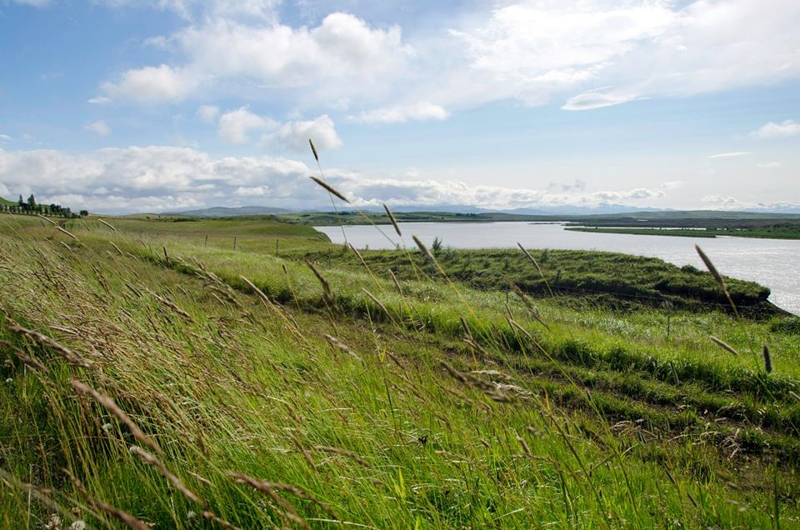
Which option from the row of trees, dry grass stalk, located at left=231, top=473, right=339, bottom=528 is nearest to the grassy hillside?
dry grass stalk, located at left=231, top=473, right=339, bottom=528

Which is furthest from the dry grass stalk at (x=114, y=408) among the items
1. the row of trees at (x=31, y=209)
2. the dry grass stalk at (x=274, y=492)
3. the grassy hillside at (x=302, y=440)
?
the row of trees at (x=31, y=209)

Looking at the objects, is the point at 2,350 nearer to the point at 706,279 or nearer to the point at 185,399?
the point at 185,399

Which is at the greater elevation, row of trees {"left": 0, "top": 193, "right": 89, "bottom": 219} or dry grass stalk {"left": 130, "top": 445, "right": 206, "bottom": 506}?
row of trees {"left": 0, "top": 193, "right": 89, "bottom": 219}

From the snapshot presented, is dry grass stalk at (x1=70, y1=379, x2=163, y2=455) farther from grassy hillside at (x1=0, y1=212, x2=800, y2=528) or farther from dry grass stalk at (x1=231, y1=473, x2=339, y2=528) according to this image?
dry grass stalk at (x1=231, y1=473, x2=339, y2=528)

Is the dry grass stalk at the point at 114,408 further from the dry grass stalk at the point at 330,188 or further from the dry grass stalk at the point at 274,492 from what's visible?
the dry grass stalk at the point at 330,188

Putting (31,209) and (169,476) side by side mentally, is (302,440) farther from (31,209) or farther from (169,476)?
(31,209)

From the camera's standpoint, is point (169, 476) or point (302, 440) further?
point (302, 440)

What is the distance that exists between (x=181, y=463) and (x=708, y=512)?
11.3ft

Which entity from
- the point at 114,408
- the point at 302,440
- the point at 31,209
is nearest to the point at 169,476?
the point at 114,408

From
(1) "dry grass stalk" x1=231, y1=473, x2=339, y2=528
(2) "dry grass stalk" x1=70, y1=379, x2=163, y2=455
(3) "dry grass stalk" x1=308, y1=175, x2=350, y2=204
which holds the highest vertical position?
(3) "dry grass stalk" x1=308, y1=175, x2=350, y2=204

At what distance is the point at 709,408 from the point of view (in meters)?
7.66

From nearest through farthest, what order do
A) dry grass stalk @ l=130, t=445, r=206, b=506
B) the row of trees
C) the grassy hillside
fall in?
dry grass stalk @ l=130, t=445, r=206, b=506
the grassy hillside
the row of trees

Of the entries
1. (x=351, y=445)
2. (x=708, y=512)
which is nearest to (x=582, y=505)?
(x=708, y=512)

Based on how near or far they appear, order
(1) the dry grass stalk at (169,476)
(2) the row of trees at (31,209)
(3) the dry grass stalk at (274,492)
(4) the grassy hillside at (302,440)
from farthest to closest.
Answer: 1. (2) the row of trees at (31,209)
2. (4) the grassy hillside at (302,440)
3. (3) the dry grass stalk at (274,492)
4. (1) the dry grass stalk at (169,476)
